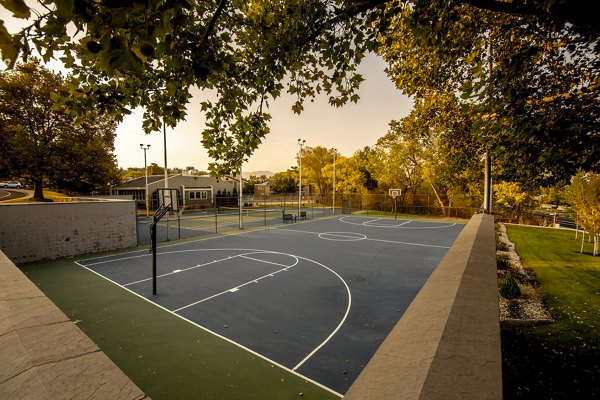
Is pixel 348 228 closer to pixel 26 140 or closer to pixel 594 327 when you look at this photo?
pixel 594 327

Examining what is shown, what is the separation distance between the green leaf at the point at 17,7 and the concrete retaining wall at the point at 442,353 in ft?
8.92

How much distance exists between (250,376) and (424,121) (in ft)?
→ 32.5

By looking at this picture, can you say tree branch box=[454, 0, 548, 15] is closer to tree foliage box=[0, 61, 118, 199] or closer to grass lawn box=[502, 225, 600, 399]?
grass lawn box=[502, 225, 600, 399]

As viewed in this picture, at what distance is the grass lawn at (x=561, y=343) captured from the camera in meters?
2.95

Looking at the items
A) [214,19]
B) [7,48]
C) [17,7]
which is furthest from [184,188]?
[17,7]

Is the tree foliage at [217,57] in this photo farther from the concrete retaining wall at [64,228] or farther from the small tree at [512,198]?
the small tree at [512,198]

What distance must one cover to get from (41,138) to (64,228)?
13225 millimetres

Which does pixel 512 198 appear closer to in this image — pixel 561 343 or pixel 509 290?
pixel 509 290

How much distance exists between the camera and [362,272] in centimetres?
1286

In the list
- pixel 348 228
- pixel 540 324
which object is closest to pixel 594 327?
pixel 540 324

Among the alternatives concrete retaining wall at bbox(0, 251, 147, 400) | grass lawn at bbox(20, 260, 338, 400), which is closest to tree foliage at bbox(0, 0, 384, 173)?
concrete retaining wall at bbox(0, 251, 147, 400)

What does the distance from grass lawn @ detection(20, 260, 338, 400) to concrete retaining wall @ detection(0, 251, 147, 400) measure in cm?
347

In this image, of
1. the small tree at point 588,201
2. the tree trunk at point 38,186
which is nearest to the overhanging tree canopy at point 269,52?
the small tree at point 588,201

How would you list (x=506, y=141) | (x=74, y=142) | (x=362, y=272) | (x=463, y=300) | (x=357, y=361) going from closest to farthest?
(x=463, y=300), (x=506, y=141), (x=357, y=361), (x=362, y=272), (x=74, y=142)
